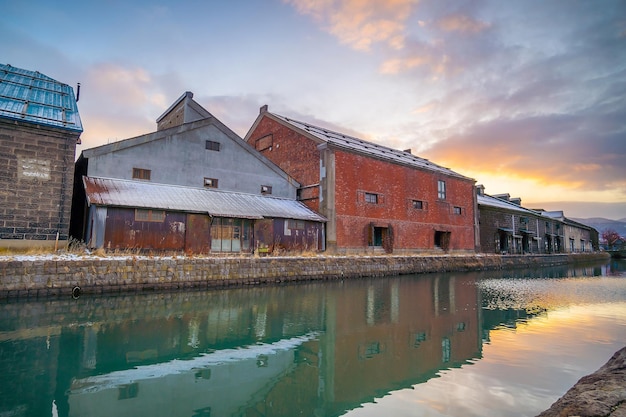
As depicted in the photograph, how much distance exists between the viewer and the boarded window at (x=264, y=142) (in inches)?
1156

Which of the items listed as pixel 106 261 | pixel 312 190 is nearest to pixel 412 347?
pixel 106 261

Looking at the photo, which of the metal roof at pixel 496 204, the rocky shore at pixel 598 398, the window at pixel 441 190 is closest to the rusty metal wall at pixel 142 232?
the rocky shore at pixel 598 398

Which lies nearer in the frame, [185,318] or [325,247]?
[185,318]

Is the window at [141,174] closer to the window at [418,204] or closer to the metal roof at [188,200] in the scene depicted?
the metal roof at [188,200]

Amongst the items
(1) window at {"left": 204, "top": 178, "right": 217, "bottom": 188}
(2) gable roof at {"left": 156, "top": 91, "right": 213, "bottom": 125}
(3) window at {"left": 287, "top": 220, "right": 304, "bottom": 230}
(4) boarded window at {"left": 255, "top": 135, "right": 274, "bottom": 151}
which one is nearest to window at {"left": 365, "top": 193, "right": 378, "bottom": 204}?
(3) window at {"left": 287, "top": 220, "right": 304, "bottom": 230}

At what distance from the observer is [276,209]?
2139 cm

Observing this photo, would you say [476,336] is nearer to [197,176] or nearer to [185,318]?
[185,318]

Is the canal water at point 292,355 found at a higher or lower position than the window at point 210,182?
lower

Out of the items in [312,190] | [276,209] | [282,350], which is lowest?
[282,350]

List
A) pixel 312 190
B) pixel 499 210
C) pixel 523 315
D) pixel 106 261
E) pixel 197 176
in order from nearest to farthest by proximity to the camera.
→ pixel 523 315 < pixel 106 261 < pixel 197 176 < pixel 312 190 < pixel 499 210

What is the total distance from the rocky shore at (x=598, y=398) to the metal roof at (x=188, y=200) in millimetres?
15804

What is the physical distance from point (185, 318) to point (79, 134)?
1110cm

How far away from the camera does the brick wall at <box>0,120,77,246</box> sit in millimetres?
14297

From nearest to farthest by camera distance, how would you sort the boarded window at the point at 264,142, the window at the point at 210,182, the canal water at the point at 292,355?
the canal water at the point at 292,355 → the window at the point at 210,182 → the boarded window at the point at 264,142
